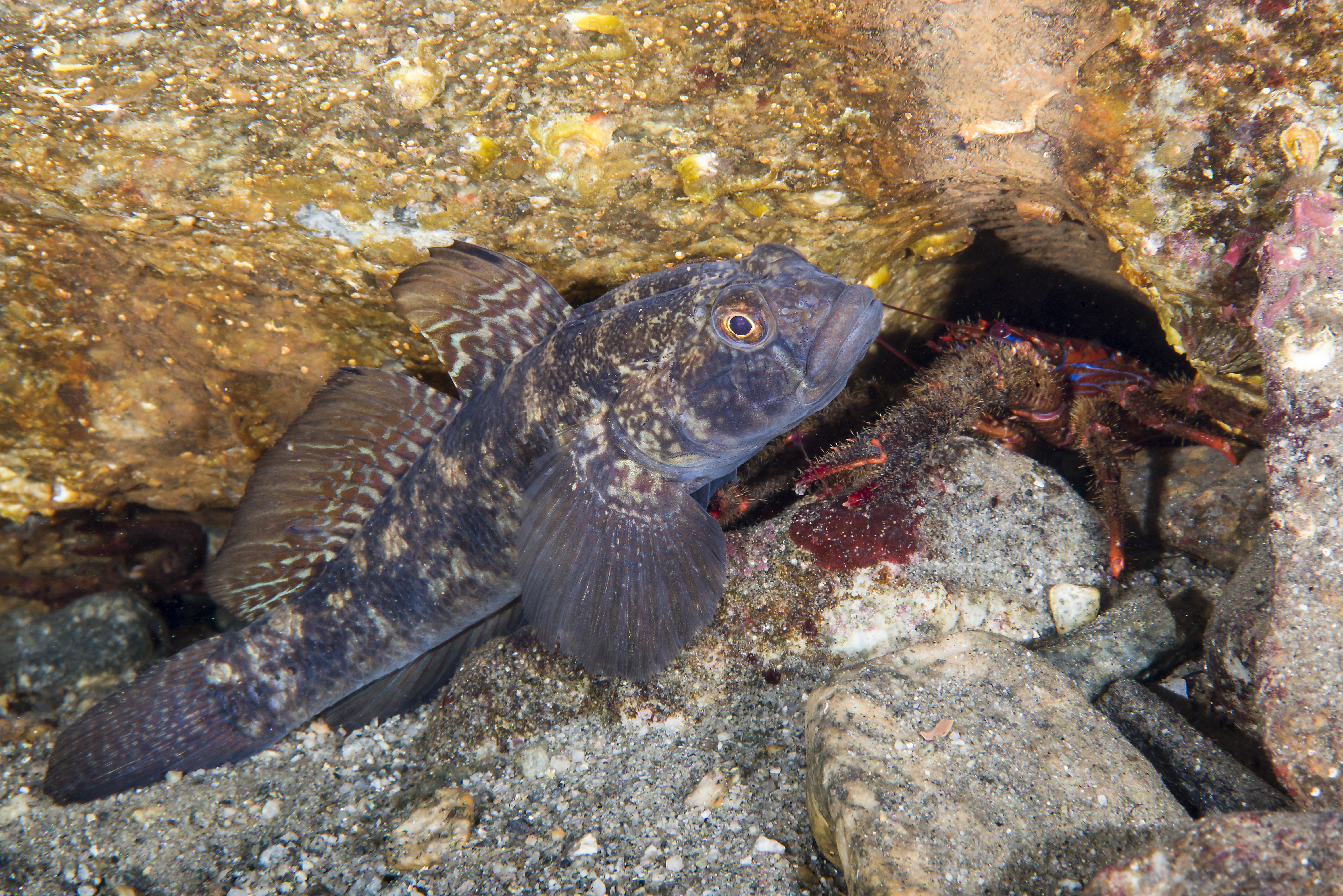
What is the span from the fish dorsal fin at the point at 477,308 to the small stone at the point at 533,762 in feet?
5.14

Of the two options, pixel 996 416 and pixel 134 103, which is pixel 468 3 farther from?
pixel 996 416

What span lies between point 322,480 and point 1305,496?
3630 mm

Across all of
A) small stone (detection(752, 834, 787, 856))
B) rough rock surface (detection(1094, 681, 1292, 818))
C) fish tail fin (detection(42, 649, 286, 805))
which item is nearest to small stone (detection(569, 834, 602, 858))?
small stone (detection(752, 834, 787, 856))

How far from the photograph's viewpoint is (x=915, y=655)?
247 centimetres

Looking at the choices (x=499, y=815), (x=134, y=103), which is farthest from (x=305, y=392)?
(x=499, y=815)

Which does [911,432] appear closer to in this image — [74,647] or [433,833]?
[433,833]

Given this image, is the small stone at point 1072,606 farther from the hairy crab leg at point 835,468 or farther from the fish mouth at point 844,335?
the fish mouth at point 844,335

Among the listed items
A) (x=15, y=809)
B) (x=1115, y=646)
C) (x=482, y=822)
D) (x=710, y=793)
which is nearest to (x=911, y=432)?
(x=1115, y=646)

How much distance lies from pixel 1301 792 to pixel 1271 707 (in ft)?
0.69

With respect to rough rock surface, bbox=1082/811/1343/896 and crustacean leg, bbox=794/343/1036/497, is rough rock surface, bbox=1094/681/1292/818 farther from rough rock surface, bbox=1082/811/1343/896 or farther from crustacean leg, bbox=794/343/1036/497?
crustacean leg, bbox=794/343/1036/497

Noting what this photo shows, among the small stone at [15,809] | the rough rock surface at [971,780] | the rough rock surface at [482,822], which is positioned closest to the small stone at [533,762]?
the rough rock surface at [482,822]

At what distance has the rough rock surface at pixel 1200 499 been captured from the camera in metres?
3.30

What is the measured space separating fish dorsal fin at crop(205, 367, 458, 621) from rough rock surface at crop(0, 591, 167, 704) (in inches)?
77.5

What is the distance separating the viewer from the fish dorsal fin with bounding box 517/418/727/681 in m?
2.54
